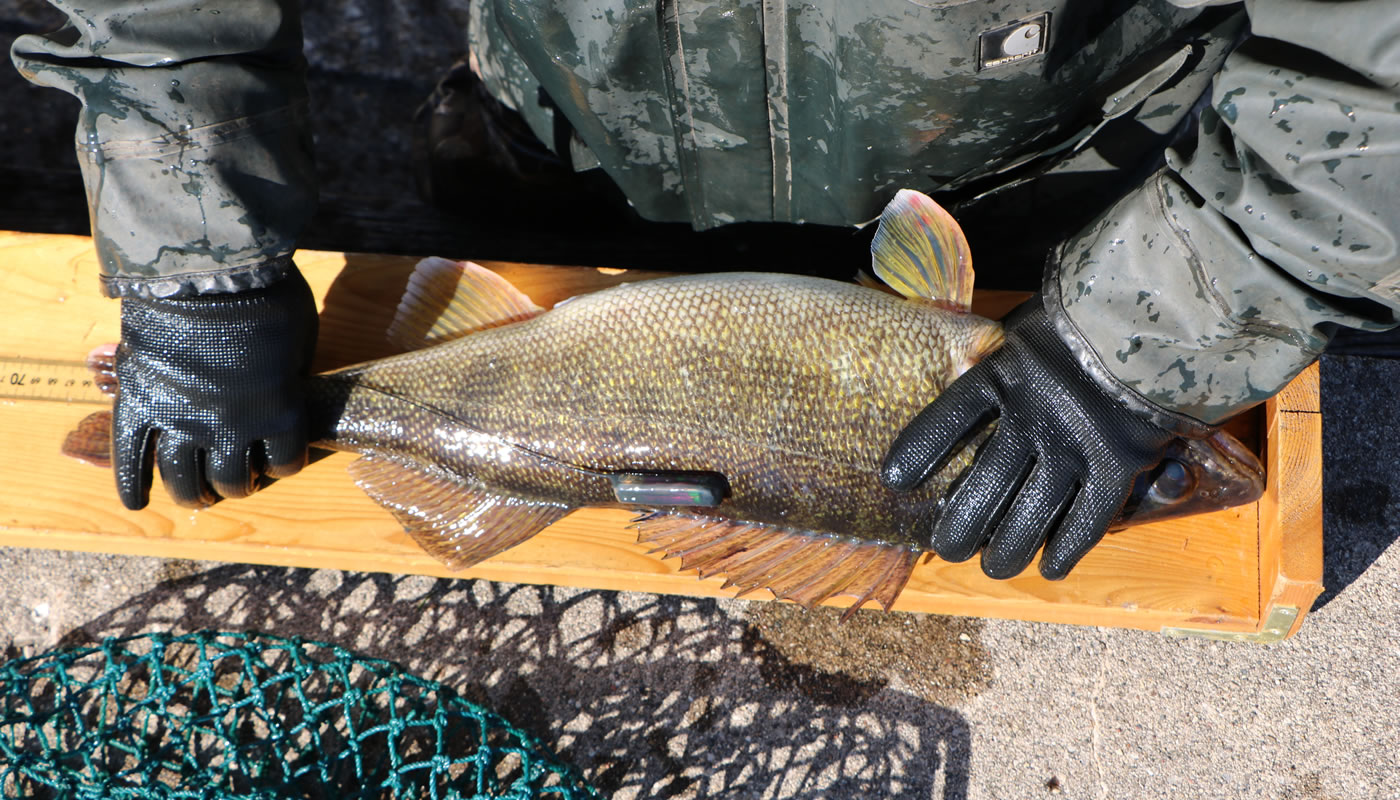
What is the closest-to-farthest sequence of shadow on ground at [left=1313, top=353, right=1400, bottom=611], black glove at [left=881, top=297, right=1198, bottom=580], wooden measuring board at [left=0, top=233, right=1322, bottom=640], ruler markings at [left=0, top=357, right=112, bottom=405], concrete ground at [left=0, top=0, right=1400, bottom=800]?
1. black glove at [left=881, top=297, right=1198, bottom=580]
2. wooden measuring board at [left=0, top=233, right=1322, bottom=640]
3. ruler markings at [left=0, top=357, right=112, bottom=405]
4. concrete ground at [left=0, top=0, right=1400, bottom=800]
5. shadow on ground at [left=1313, top=353, right=1400, bottom=611]

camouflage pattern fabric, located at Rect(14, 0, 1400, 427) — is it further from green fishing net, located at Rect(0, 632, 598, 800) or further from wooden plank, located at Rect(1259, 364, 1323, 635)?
green fishing net, located at Rect(0, 632, 598, 800)

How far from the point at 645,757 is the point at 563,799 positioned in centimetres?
41

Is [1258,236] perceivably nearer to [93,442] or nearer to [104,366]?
[104,366]

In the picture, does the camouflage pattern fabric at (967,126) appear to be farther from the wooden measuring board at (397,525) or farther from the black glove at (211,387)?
the wooden measuring board at (397,525)

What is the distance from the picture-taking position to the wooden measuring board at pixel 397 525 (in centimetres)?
226

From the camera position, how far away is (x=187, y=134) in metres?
1.82

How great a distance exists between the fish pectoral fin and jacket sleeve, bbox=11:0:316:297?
549 mm

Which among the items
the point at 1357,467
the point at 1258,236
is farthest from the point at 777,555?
the point at 1357,467

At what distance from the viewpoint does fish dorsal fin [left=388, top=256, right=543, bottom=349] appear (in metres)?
2.30

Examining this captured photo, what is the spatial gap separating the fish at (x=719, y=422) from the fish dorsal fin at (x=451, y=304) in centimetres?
11

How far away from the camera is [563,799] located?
2338 mm

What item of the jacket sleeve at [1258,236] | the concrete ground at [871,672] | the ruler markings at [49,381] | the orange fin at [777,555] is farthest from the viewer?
the concrete ground at [871,672]

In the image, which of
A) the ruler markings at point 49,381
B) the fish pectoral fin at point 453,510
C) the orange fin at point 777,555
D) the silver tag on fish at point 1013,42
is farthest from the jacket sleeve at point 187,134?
the silver tag on fish at point 1013,42

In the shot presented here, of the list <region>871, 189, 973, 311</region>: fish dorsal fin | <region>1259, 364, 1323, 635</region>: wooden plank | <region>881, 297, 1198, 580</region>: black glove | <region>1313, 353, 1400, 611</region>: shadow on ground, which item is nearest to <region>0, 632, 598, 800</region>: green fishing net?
<region>881, 297, 1198, 580</region>: black glove
